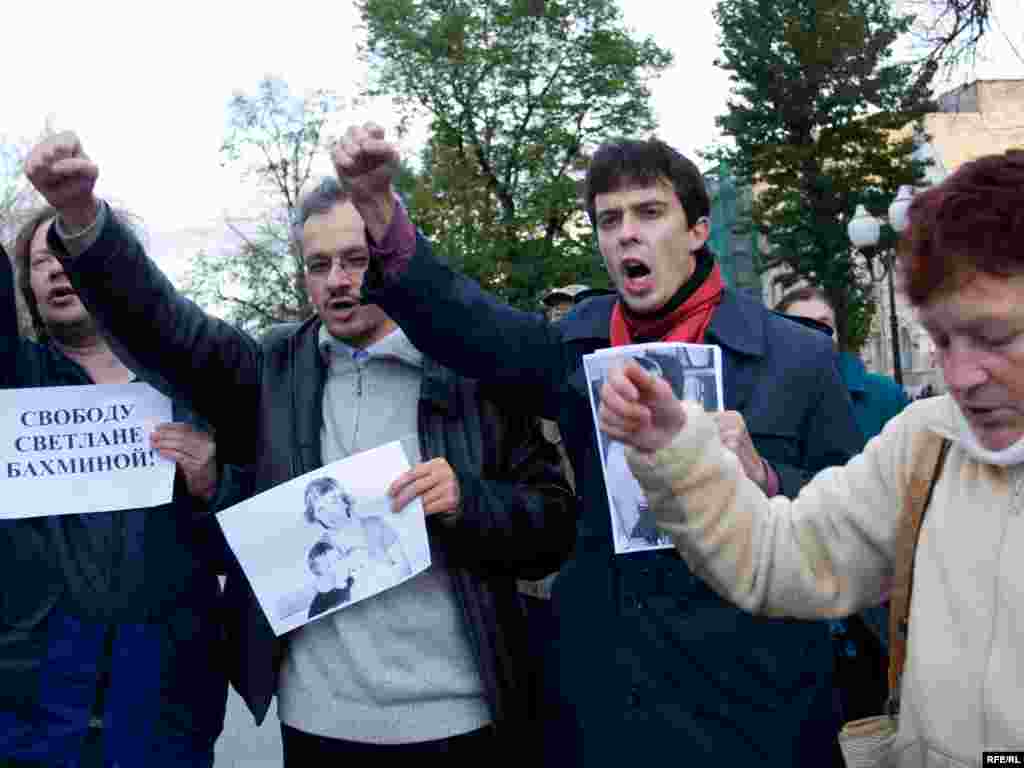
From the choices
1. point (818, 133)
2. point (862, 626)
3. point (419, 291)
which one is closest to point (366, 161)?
point (419, 291)

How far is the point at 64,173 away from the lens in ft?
8.50

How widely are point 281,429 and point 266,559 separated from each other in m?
0.31

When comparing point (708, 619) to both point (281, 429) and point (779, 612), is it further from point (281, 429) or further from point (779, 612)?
point (281, 429)

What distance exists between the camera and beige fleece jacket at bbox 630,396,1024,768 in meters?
1.78

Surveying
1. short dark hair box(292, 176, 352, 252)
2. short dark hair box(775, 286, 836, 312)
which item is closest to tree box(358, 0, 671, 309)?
short dark hair box(775, 286, 836, 312)

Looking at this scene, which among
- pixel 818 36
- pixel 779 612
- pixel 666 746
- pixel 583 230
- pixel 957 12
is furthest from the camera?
pixel 818 36

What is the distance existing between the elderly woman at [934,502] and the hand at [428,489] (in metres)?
0.83

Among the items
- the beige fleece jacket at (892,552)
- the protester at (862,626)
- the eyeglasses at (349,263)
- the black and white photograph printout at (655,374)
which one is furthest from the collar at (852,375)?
the beige fleece jacket at (892,552)

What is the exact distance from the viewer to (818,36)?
38812 millimetres

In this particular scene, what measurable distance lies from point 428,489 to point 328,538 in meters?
0.25

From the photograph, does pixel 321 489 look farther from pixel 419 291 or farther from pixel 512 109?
pixel 512 109

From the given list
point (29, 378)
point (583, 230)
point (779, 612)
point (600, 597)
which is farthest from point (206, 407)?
point (583, 230)

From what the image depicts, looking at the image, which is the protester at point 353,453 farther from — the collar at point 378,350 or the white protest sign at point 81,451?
the white protest sign at point 81,451

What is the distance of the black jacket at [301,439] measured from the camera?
9.07ft
